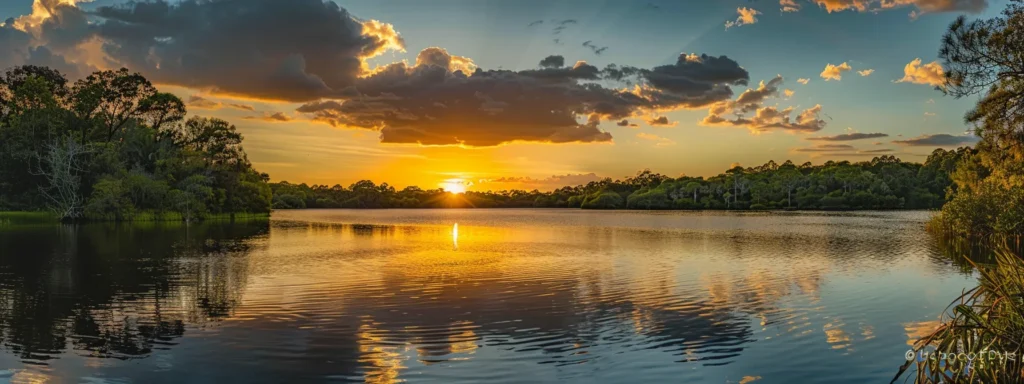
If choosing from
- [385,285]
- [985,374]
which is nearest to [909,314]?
[985,374]

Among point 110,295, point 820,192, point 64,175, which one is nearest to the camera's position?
point 110,295

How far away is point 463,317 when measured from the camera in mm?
16328

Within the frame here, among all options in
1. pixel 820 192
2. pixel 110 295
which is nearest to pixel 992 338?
pixel 110 295

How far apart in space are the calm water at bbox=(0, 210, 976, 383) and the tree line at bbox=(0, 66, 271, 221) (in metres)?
42.7

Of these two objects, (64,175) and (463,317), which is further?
(64,175)

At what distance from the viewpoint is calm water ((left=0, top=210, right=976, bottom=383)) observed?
1144 cm

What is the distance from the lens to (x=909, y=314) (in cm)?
1684

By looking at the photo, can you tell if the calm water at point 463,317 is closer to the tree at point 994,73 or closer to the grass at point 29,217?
the tree at point 994,73

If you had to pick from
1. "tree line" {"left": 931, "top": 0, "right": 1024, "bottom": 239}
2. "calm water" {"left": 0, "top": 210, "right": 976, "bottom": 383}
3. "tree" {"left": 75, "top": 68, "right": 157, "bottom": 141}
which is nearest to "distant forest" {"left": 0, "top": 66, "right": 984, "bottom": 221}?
"tree" {"left": 75, "top": 68, "right": 157, "bottom": 141}

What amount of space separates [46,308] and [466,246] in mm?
26846

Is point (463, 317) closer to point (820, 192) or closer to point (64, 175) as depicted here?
point (64, 175)

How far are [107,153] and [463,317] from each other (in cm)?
7075

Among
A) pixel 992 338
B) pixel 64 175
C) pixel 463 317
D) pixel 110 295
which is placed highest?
pixel 64 175

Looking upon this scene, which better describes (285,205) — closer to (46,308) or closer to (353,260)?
(353,260)
